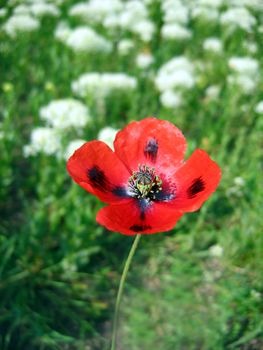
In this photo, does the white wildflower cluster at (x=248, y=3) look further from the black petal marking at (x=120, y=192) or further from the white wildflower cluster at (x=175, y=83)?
the black petal marking at (x=120, y=192)

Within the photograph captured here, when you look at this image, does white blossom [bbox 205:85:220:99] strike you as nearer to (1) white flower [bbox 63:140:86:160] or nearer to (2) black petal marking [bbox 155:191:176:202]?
(1) white flower [bbox 63:140:86:160]

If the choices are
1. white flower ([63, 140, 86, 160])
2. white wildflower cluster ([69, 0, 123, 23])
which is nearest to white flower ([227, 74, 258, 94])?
white flower ([63, 140, 86, 160])

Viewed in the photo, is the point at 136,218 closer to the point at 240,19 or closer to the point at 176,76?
the point at 176,76

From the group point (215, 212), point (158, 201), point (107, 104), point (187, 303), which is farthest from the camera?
point (107, 104)

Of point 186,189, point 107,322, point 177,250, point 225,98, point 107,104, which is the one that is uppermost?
point 107,104

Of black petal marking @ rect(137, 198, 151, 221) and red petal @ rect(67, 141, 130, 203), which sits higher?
red petal @ rect(67, 141, 130, 203)

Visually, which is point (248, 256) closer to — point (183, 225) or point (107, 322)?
point (183, 225)

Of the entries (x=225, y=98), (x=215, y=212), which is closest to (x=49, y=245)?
(x=215, y=212)
